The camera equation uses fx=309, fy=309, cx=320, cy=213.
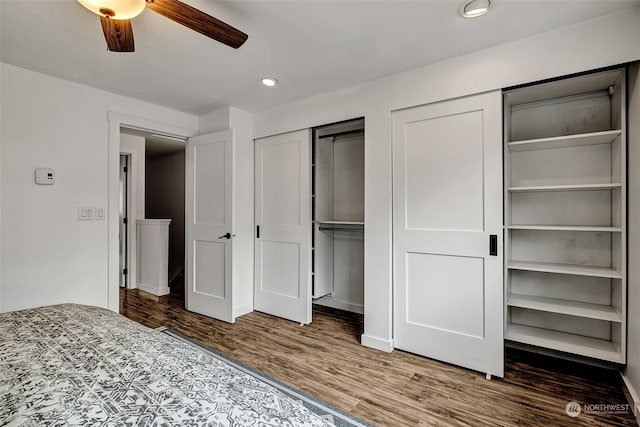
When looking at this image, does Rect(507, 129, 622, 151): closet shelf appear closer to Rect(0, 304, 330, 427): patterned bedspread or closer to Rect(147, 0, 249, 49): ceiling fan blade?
Rect(147, 0, 249, 49): ceiling fan blade

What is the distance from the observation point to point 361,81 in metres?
2.70

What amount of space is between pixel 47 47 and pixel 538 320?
13.8 ft

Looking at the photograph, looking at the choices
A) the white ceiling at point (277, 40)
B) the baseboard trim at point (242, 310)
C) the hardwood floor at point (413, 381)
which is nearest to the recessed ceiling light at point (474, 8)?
the white ceiling at point (277, 40)

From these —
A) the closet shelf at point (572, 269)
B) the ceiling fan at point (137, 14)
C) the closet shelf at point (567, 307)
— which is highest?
the ceiling fan at point (137, 14)

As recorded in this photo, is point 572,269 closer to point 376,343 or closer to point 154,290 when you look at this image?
point 376,343

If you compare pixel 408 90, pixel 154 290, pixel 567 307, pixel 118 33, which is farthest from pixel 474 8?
Answer: pixel 154 290

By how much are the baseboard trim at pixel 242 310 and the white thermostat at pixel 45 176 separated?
2011mm

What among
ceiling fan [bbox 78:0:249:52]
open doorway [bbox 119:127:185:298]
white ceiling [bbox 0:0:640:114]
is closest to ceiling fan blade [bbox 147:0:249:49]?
ceiling fan [bbox 78:0:249:52]

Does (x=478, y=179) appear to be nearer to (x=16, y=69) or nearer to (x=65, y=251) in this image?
(x=65, y=251)

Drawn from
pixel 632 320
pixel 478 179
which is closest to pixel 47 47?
pixel 478 179

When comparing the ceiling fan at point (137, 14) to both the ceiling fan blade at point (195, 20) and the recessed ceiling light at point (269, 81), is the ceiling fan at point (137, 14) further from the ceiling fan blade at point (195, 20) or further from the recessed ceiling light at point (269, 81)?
the recessed ceiling light at point (269, 81)

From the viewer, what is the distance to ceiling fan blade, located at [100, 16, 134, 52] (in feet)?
5.05

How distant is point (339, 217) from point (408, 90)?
67.4 inches

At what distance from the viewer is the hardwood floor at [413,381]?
1.77 meters
